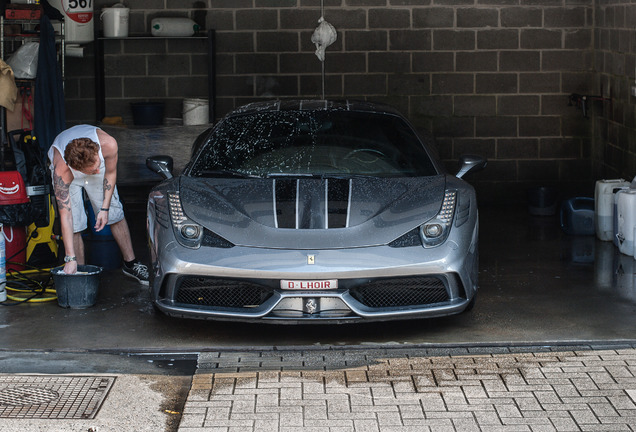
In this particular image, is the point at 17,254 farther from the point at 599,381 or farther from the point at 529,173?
the point at 529,173

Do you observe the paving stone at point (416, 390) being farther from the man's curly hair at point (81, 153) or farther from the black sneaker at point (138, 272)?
the black sneaker at point (138, 272)

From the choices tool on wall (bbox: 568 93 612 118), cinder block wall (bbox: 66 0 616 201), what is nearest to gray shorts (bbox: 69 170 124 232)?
cinder block wall (bbox: 66 0 616 201)

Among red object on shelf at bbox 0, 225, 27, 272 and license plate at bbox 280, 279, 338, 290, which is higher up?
license plate at bbox 280, 279, 338, 290

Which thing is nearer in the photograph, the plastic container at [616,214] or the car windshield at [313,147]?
the car windshield at [313,147]

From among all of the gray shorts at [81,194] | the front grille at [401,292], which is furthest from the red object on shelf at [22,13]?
the front grille at [401,292]

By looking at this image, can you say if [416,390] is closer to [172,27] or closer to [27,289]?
[27,289]

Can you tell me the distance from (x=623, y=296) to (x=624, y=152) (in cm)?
329

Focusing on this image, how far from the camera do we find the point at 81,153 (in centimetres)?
651

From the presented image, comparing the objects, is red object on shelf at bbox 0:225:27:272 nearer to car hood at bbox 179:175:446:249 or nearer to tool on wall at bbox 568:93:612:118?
car hood at bbox 179:175:446:249

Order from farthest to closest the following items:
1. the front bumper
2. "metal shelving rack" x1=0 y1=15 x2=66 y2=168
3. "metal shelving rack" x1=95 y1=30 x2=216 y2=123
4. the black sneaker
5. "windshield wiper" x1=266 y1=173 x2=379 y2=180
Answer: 1. "metal shelving rack" x1=95 y1=30 x2=216 y2=123
2. "metal shelving rack" x1=0 y1=15 x2=66 y2=168
3. the black sneaker
4. "windshield wiper" x1=266 y1=173 x2=379 y2=180
5. the front bumper

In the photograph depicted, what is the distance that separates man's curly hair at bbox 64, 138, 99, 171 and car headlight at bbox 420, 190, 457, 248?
226 cm

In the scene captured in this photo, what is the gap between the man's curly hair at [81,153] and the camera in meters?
6.51

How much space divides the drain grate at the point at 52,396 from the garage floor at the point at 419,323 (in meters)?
0.59

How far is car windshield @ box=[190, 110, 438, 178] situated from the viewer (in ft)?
21.5
